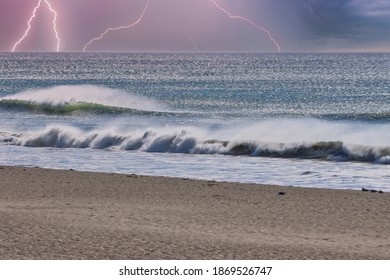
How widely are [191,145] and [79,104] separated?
16910 mm

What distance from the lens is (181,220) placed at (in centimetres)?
948

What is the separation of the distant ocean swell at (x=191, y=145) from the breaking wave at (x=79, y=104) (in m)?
11.2

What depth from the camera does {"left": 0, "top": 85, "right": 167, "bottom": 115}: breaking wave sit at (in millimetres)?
36281

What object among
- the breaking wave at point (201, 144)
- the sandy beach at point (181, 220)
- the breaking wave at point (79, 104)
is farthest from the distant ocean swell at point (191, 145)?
the breaking wave at point (79, 104)

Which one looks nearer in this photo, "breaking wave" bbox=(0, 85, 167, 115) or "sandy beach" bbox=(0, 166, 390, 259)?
"sandy beach" bbox=(0, 166, 390, 259)

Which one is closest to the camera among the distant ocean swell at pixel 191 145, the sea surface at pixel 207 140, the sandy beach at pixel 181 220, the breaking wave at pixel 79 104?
the sandy beach at pixel 181 220

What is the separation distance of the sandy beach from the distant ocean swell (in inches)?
241

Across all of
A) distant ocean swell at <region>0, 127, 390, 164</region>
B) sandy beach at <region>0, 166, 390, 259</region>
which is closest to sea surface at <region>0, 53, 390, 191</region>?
distant ocean swell at <region>0, 127, 390, 164</region>

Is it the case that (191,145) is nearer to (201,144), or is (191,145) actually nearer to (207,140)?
(201,144)

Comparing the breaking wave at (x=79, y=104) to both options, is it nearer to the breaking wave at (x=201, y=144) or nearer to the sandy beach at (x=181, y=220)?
the breaking wave at (x=201, y=144)

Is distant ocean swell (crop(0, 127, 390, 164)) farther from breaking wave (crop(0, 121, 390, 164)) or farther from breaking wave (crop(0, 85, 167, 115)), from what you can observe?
breaking wave (crop(0, 85, 167, 115))

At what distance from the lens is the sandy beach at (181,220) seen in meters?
7.34

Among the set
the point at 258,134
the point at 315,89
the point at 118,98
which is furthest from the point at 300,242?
the point at 315,89

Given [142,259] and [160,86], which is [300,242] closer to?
[142,259]
